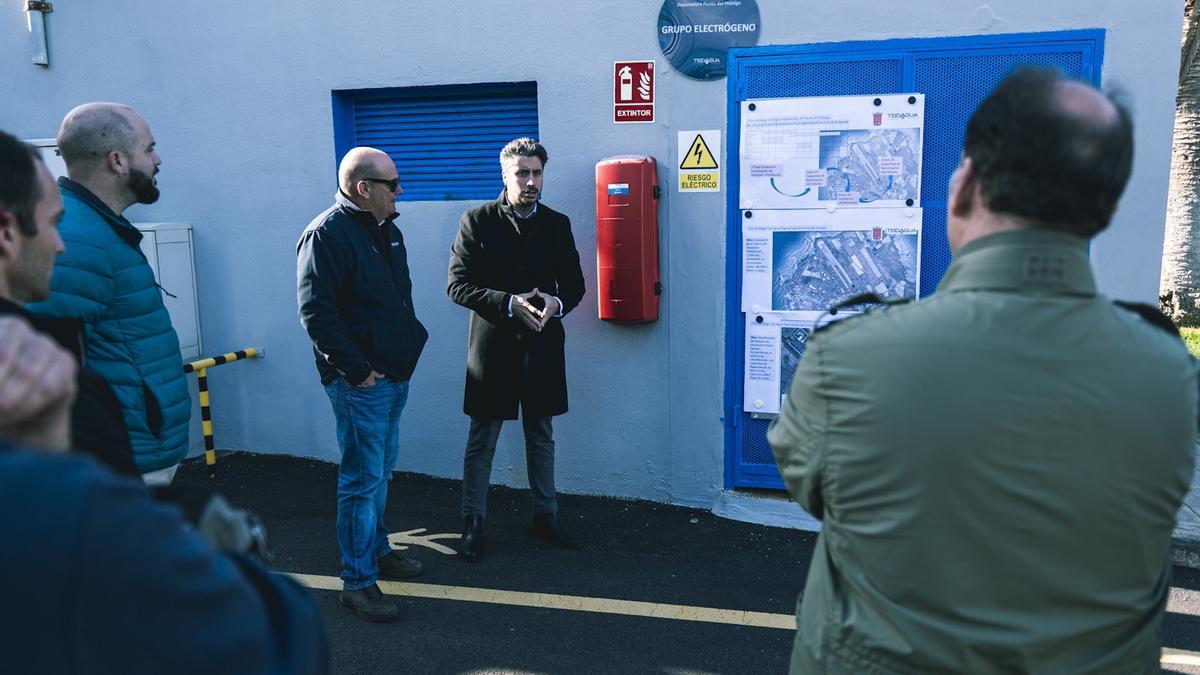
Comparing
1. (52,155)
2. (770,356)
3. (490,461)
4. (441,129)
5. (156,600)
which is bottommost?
(490,461)

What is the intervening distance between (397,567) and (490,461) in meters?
0.76

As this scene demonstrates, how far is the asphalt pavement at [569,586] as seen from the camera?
3.83 m

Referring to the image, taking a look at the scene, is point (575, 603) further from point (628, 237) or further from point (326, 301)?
point (628, 237)

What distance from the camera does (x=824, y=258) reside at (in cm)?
521

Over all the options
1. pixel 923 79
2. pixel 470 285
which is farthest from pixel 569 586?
pixel 923 79

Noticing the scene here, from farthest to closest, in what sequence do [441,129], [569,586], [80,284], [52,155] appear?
[52,155] → [441,129] → [569,586] → [80,284]

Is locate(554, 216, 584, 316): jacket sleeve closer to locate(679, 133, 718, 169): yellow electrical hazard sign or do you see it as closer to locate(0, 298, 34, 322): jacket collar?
locate(679, 133, 718, 169): yellow electrical hazard sign

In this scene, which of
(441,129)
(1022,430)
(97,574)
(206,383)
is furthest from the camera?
(206,383)

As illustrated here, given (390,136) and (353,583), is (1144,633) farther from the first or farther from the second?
(390,136)

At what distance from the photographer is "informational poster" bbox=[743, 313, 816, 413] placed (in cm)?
533

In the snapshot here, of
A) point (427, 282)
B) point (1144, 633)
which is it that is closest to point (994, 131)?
point (1144, 633)

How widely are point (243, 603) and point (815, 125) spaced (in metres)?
4.61

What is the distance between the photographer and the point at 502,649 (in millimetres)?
3881

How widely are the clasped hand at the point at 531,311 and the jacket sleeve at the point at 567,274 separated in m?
0.21
